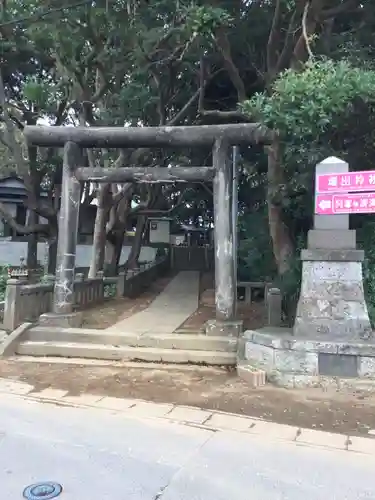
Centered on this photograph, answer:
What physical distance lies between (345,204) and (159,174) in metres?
3.84

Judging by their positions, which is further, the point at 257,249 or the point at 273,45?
the point at 257,249

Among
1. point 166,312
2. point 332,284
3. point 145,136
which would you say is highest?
point 145,136

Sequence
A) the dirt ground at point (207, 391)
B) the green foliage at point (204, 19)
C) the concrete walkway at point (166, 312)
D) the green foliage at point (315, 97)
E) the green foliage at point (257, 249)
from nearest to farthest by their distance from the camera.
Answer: the dirt ground at point (207, 391)
the green foliage at point (315, 97)
the green foliage at point (204, 19)
the concrete walkway at point (166, 312)
the green foliage at point (257, 249)

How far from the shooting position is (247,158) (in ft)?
42.2

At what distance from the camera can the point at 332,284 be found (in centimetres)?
605

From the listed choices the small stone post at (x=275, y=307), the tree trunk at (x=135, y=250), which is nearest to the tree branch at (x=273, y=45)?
the small stone post at (x=275, y=307)

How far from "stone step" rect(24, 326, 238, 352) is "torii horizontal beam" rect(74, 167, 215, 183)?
113 inches

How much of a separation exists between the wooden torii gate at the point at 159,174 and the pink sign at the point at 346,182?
76.0 inches

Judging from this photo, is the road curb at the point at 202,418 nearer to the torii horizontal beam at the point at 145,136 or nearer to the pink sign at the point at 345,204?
the pink sign at the point at 345,204

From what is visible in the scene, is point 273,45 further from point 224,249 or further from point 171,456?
point 171,456

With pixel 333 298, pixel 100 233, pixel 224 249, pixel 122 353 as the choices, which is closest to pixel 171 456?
pixel 333 298

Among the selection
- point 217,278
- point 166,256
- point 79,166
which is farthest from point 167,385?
point 166,256

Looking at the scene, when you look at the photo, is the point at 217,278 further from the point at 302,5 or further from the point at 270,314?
the point at 302,5

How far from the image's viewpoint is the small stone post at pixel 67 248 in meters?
8.52
